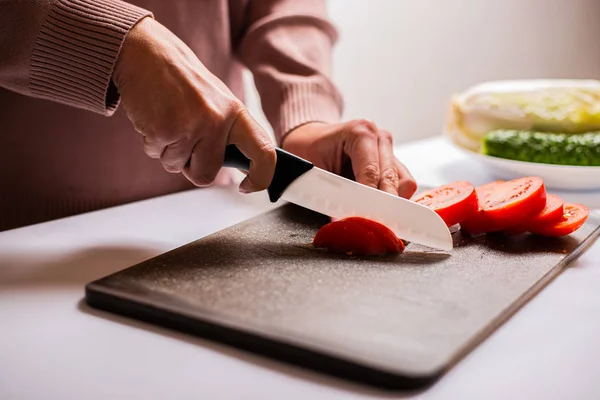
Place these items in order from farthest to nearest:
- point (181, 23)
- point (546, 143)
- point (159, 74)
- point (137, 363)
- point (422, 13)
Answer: point (422, 13)
point (546, 143)
point (181, 23)
point (159, 74)
point (137, 363)

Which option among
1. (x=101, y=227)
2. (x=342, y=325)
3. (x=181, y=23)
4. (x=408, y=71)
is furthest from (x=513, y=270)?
(x=408, y=71)

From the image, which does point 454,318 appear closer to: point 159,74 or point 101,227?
point 159,74

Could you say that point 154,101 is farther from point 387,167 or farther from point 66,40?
point 387,167

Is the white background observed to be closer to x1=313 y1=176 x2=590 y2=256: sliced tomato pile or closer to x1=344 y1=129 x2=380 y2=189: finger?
x1=344 y1=129 x2=380 y2=189: finger

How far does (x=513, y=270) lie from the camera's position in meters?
0.90

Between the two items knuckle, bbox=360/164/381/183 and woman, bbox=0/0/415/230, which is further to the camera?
knuckle, bbox=360/164/381/183

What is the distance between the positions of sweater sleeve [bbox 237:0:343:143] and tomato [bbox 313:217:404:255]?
42 centimetres

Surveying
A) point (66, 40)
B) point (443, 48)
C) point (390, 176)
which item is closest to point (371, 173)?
point (390, 176)

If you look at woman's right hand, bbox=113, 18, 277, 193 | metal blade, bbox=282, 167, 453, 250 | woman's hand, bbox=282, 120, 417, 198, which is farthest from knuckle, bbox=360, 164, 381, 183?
woman's right hand, bbox=113, 18, 277, 193

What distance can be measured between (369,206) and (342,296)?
0.23 meters

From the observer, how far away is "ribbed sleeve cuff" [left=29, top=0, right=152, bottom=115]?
91 centimetres

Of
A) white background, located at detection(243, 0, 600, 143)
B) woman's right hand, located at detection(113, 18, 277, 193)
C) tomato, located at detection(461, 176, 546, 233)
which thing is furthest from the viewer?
white background, located at detection(243, 0, 600, 143)

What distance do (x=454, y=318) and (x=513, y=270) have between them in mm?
194

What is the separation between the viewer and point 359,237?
944 millimetres
